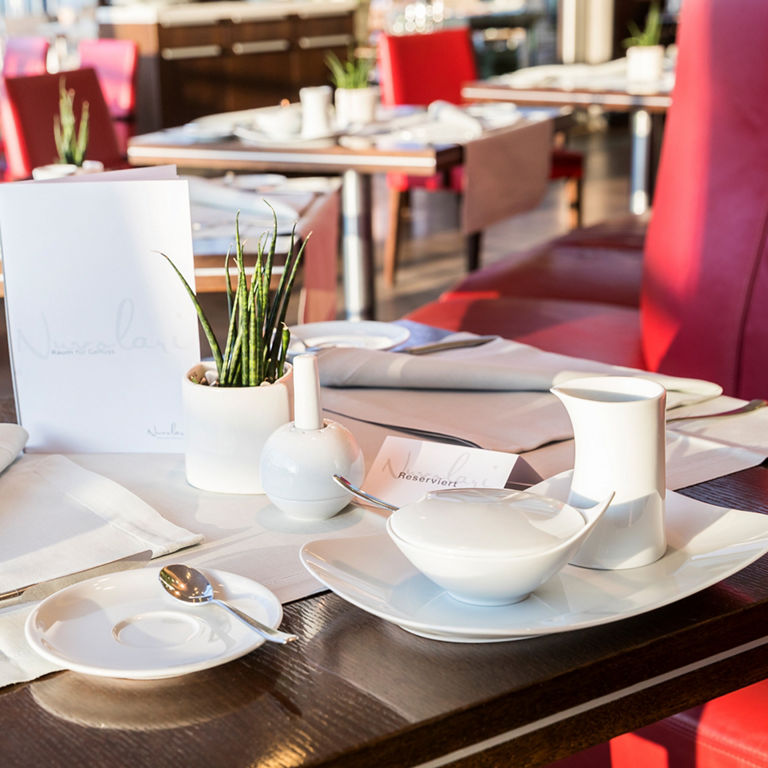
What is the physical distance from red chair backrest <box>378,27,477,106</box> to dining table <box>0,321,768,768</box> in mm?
3911

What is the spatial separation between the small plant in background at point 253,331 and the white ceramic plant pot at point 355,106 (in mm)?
2349

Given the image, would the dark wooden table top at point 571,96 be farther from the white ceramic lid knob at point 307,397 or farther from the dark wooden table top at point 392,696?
the dark wooden table top at point 392,696

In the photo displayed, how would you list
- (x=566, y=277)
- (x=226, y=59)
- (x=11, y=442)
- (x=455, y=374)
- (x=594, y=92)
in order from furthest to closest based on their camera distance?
(x=226, y=59) < (x=594, y=92) < (x=566, y=277) < (x=455, y=374) < (x=11, y=442)

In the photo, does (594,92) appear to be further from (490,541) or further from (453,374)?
(490,541)

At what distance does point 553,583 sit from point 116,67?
4442 mm

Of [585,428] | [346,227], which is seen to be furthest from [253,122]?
[585,428]

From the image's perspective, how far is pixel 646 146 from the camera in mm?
4484

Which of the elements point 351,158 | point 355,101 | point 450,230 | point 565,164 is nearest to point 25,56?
point 450,230

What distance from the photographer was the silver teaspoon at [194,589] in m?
0.64

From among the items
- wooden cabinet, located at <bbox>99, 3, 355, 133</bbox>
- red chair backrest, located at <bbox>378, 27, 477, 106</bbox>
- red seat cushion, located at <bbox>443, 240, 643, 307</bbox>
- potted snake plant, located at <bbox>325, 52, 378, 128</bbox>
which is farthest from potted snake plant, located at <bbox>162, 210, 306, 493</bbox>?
wooden cabinet, located at <bbox>99, 3, 355, 133</bbox>

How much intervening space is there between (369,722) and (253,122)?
291cm

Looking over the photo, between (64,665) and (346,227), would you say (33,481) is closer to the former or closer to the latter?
(64,665)

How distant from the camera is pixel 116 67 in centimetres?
475

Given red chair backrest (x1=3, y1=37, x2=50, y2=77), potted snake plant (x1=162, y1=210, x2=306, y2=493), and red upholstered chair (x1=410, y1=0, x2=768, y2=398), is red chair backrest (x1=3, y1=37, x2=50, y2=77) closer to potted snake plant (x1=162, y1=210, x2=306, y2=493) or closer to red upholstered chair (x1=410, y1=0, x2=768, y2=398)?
red upholstered chair (x1=410, y1=0, x2=768, y2=398)
